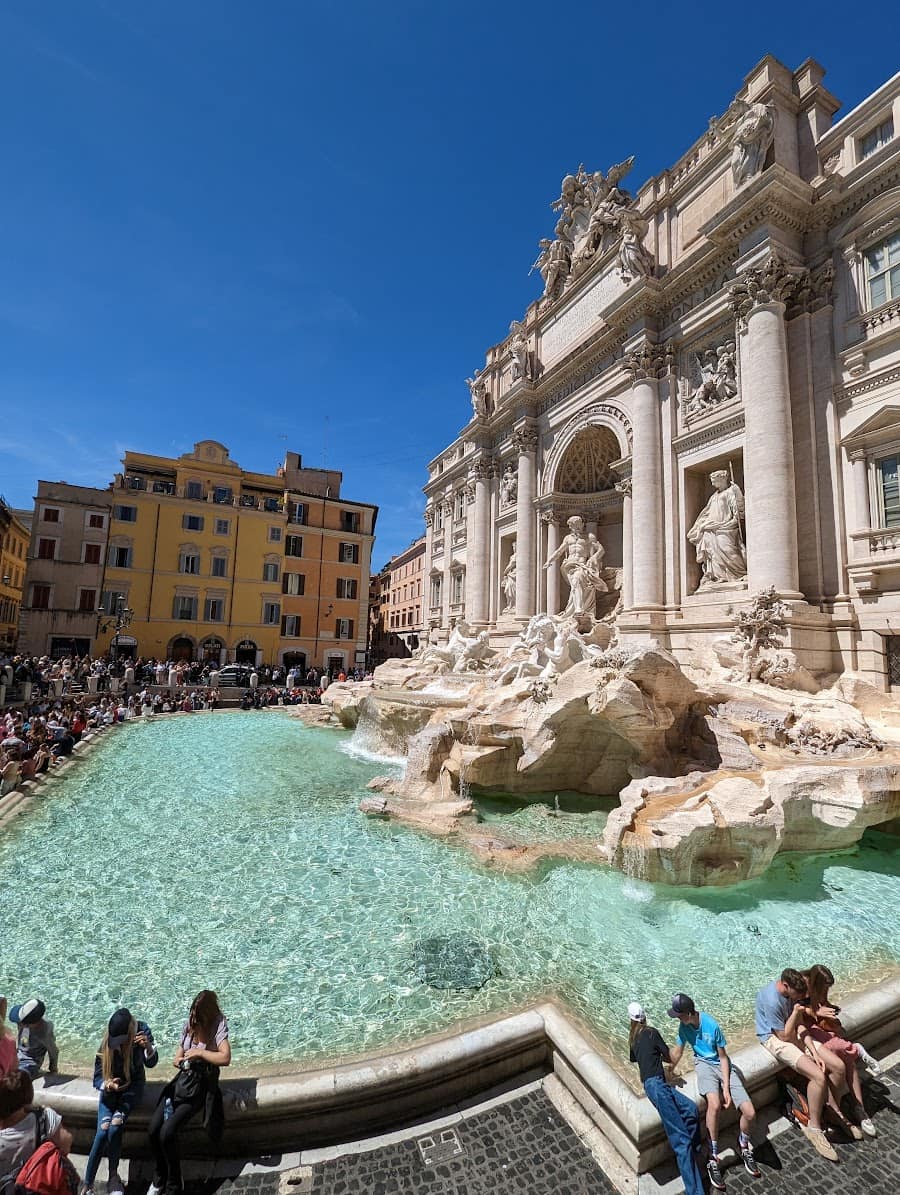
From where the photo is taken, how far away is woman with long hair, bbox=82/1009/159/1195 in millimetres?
2588

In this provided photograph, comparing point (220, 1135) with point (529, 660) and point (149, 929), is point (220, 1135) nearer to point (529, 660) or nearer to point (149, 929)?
point (149, 929)

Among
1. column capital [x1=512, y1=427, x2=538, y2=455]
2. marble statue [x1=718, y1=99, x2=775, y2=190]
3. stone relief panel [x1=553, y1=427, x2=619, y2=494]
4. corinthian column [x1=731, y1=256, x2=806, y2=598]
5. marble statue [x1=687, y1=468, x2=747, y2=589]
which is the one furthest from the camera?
column capital [x1=512, y1=427, x2=538, y2=455]

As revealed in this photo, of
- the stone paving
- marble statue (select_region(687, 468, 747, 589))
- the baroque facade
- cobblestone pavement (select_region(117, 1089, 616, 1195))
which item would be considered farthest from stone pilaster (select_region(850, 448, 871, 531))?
cobblestone pavement (select_region(117, 1089, 616, 1195))

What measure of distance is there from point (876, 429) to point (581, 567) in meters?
8.18

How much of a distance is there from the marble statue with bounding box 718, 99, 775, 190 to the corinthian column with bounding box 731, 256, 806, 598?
8.83 feet

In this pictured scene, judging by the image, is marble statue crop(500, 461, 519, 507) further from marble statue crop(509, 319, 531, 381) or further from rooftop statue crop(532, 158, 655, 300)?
rooftop statue crop(532, 158, 655, 300)

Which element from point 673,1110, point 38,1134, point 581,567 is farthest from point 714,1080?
point 581,567

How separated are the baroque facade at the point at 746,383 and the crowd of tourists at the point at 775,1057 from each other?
8.38 m

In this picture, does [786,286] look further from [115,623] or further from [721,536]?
[115,623]

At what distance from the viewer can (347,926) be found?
4.97 meters

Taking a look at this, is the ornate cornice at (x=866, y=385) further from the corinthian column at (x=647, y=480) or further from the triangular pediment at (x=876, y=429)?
the corinthian column at (x=647, y=480)

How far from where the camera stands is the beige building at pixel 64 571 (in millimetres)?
27281

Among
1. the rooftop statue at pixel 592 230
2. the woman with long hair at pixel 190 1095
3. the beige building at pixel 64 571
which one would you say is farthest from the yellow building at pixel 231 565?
the woman with long hair at pixel 190 1095

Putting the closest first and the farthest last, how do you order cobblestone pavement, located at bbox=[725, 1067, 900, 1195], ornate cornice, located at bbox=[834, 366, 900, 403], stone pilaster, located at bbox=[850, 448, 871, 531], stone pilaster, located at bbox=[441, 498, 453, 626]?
1. cobblestone pavement, located at bbox=[725, 1067, 900, 1195]
2. ornate cornice, located at bbox=[834, 366, 900, 403]
3. stone pilaster, located at bbox=[850, 448, 871, 531]
4. stone pilaster, located at bbox=[441, 498, 453, 626]
